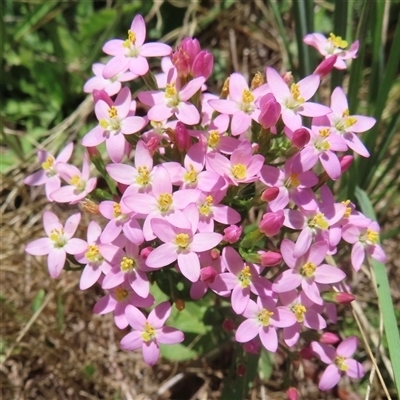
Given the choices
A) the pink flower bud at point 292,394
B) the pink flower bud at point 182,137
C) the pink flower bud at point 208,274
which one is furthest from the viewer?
the pink flower bud at point 292,394

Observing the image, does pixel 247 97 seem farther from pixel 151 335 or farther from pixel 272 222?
pixel 151 335

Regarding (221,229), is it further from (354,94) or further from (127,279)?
(354,94)

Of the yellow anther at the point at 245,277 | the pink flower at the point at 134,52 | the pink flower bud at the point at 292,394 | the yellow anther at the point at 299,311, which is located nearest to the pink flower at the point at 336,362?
the pink flower bud at the point at 292,394

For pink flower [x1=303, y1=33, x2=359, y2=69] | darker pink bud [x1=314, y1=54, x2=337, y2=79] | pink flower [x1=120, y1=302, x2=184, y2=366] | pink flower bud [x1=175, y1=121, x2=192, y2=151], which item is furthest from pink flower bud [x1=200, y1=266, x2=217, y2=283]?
pink flower [x1=303, y1=33, x2=359, y2=69]

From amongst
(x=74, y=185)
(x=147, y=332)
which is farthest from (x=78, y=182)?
(x=147, y=332)

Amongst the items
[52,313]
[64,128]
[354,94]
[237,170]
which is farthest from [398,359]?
[64,128]

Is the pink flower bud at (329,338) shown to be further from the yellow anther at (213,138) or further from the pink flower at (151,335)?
the yellow anther at (213,138)
